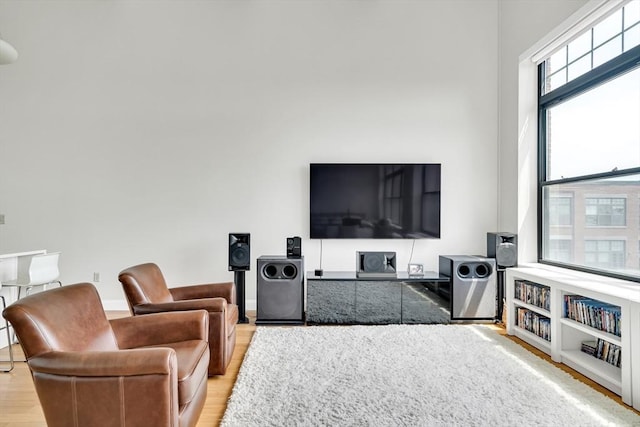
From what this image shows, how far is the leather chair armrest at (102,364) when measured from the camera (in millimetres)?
1538

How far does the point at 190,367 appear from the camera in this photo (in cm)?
182

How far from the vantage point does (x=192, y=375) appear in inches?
71.2

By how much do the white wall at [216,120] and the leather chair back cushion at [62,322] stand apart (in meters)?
2.45

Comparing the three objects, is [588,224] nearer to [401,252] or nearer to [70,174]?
[401,252]

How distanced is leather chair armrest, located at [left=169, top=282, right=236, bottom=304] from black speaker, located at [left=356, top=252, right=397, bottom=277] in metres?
1.41

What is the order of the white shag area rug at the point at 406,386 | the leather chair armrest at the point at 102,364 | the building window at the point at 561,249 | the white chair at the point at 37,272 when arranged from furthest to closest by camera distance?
1. the building window at the point at 561,249
2. the white chair at the point at 37,272
3. the white shag area rug at the point at 406,386
4. the leather chair armrest at the point at 102,364

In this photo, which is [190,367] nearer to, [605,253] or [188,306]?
[188,306]

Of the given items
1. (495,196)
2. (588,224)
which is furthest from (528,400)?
(495,196)

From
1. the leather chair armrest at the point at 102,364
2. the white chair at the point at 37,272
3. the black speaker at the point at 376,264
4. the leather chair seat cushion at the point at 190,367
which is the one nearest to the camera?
the leather chair armrest at the point at 102,364

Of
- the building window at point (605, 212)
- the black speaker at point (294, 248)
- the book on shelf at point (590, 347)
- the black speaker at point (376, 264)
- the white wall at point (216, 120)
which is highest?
the white wall at point (216, 120)

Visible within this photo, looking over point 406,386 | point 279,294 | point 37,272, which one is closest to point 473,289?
point 406,386

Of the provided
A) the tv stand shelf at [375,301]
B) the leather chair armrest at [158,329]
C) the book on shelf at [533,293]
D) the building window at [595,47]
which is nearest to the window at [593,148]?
the building window at [595,47]

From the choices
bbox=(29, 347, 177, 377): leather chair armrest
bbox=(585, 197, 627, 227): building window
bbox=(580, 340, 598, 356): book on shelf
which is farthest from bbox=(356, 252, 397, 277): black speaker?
bbox=(29, 347, 177, 377): leather chair armrest

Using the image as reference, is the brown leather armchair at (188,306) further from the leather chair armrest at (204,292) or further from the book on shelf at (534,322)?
the book on shelf at (534,322)
